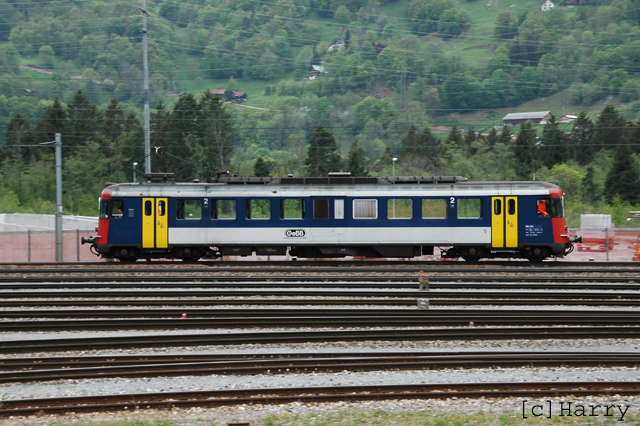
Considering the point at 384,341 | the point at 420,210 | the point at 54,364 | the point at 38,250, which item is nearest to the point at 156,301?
the point at 54,364

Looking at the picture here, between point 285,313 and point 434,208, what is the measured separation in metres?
11.8

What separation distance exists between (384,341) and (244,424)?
5.75 meters

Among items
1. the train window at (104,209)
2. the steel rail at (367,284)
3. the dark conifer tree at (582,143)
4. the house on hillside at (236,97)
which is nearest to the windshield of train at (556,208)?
the steel rail at (367,284)

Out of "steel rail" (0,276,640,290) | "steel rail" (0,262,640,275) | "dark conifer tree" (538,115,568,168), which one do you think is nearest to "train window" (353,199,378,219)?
"steel rail" (0,262,640,275)

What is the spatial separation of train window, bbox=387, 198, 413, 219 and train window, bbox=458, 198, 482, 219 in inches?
81.5

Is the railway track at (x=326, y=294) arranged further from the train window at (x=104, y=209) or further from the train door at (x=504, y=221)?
the train window at (x=104, y=209)

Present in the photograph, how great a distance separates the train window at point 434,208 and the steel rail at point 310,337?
463 inches

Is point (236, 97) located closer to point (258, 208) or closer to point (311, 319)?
point (258, 208)

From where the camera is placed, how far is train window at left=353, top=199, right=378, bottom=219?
26828 millimetres

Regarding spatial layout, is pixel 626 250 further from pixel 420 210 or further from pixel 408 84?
pixel 408 84

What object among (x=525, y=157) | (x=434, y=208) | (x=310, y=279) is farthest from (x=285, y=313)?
(x=525, y=157)

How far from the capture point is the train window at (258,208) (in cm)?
2702

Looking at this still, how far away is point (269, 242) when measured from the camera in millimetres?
27047

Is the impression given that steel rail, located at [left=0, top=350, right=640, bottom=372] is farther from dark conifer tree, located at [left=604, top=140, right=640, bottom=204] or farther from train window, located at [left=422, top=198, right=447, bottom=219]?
dark conifer tree, located at [left=604, top=140, right=640, bottom=204]
